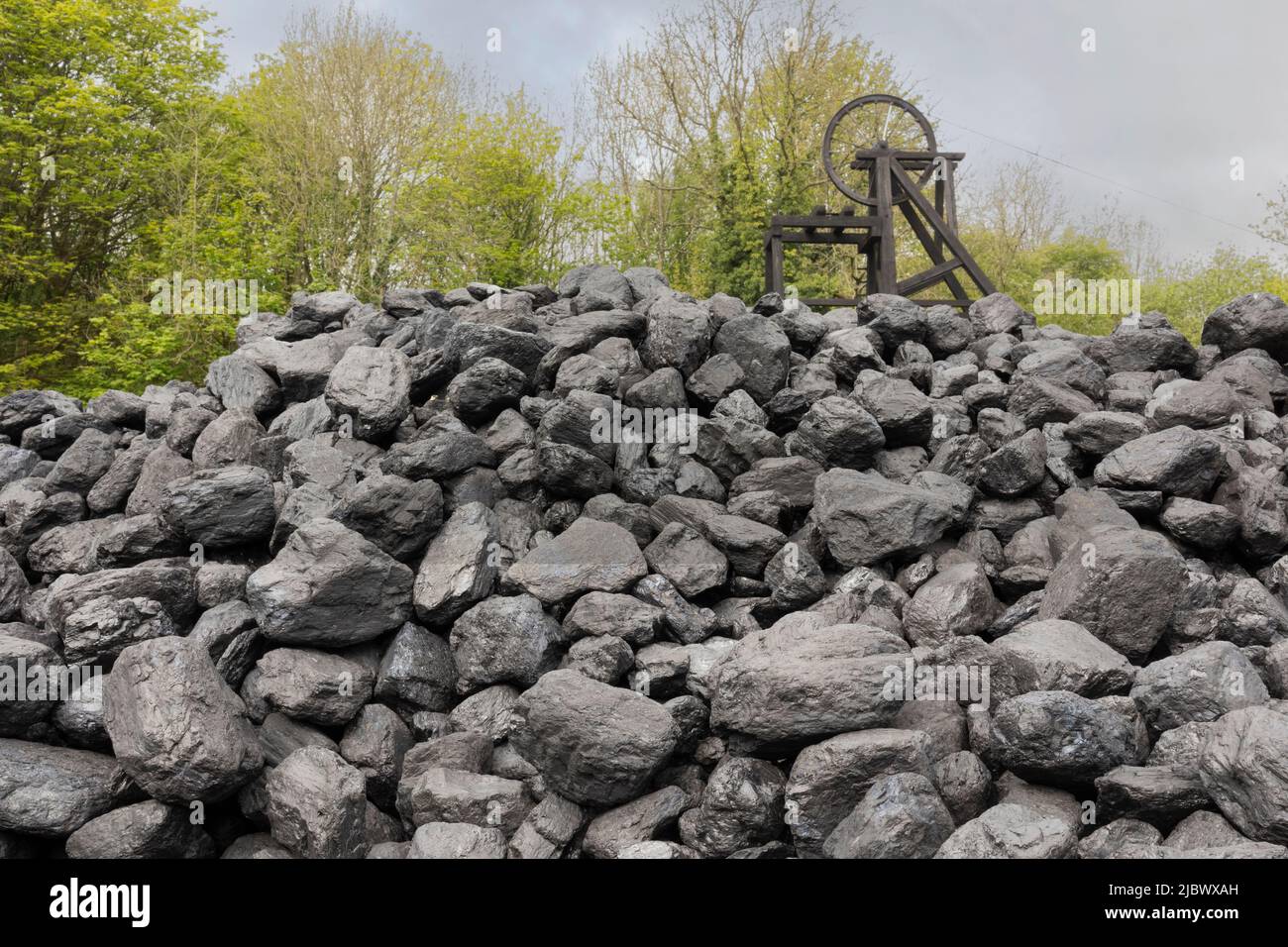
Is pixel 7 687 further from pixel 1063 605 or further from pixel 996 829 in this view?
pixel 1063 605

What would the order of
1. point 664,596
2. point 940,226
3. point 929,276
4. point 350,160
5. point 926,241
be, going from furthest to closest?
1. point 350,160
2. point 926,241
3. point 929,276
4. point 940,226
5. point 664,596

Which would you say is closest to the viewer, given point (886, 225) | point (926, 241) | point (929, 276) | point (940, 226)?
point (940, 226)

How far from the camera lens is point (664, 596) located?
5809mm

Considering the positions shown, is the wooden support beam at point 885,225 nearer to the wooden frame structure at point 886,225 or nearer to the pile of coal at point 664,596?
the wooden frame structure at point 886,225

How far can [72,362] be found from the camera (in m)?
22.6

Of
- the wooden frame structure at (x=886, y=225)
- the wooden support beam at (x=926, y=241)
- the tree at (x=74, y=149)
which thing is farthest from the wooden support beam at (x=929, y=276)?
the tree at (x=74, y=149)

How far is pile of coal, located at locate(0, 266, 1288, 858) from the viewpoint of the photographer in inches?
171

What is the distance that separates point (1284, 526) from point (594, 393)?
4775 millimetres

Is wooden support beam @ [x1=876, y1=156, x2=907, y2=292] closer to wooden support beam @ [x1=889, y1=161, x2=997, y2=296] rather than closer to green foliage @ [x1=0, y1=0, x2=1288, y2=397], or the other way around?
wooden support beam @ [x1=889, y1=161, x2=997, y2=296]

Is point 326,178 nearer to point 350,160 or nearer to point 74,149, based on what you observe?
point 350,160

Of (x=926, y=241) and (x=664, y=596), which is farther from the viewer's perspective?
(x=926, y=241)

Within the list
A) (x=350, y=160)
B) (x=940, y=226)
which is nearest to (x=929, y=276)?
(x=940, y=226)

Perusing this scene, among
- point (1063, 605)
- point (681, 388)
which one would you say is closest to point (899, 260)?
point (681, 388)

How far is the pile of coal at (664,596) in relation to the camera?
4355 millimetres
